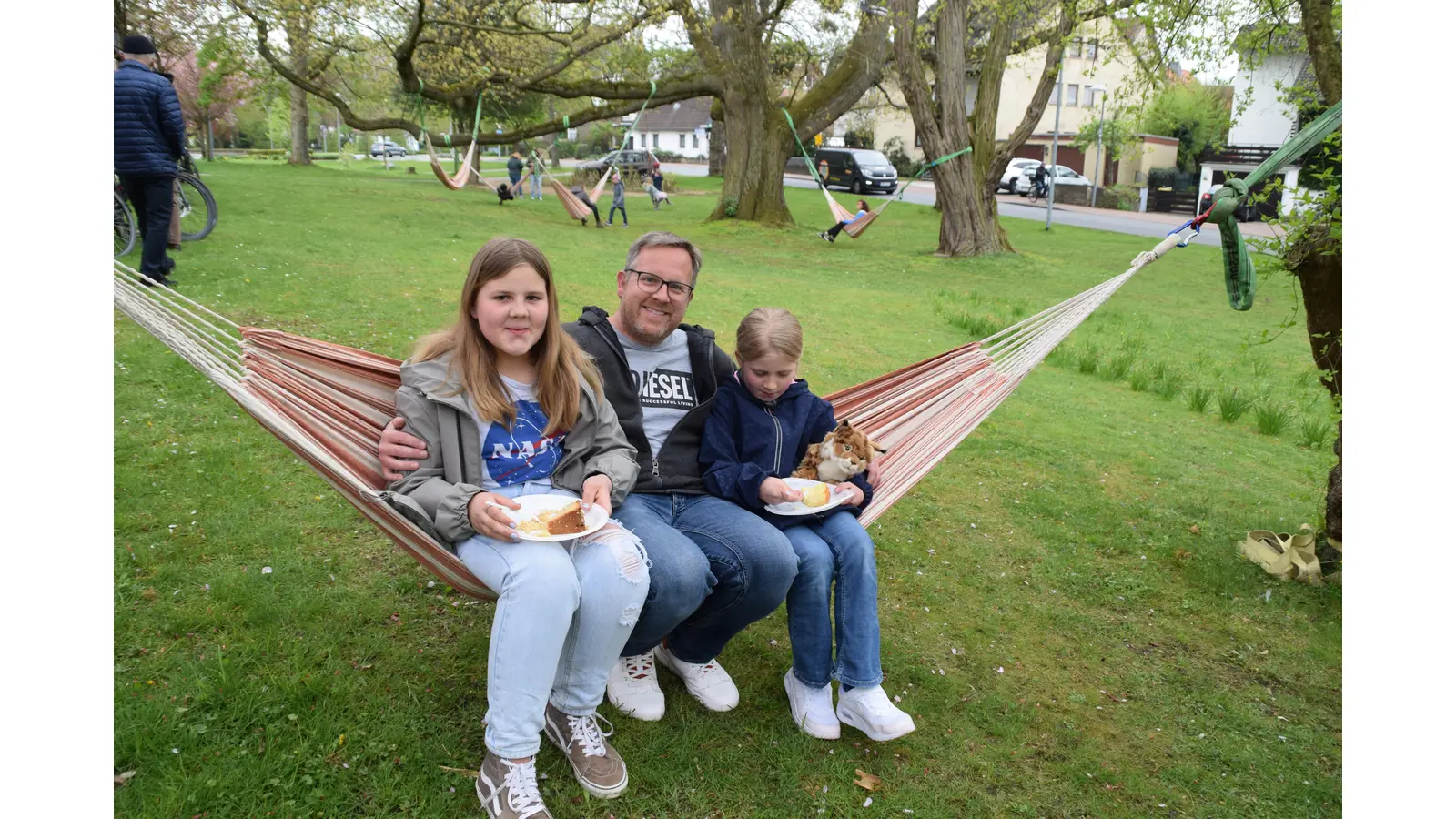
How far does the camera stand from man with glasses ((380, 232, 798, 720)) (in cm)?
186

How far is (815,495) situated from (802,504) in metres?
0.04

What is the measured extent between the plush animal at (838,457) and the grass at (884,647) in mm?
514

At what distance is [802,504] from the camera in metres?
2.01

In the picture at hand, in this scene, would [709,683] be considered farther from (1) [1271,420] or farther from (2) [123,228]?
(2) [123,228]

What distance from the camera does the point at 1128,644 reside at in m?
2.58

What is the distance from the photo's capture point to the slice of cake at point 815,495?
6.61 ft

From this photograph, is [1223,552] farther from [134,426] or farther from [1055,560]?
[134,426]

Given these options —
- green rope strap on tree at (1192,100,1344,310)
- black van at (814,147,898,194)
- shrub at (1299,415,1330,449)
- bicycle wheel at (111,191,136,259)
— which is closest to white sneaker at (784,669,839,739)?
green rope strap on tree at (1192,100,1344,310)

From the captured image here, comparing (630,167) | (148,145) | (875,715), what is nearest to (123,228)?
(148,145)

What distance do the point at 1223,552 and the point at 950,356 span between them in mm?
1319

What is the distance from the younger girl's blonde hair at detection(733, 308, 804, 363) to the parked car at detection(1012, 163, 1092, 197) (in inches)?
920

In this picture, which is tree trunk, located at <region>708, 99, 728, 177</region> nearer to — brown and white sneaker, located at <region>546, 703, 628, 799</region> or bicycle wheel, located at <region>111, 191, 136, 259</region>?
bicycle wheel, located at <region>111, 191, 136, 259</region>

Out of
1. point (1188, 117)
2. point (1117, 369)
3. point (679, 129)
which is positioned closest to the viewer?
→ point (1117, 369)

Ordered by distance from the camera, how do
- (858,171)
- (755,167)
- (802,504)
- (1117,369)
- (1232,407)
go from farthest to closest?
(858,171)
(755,167)
(1117,369)
(1232,407)
(802,504)
